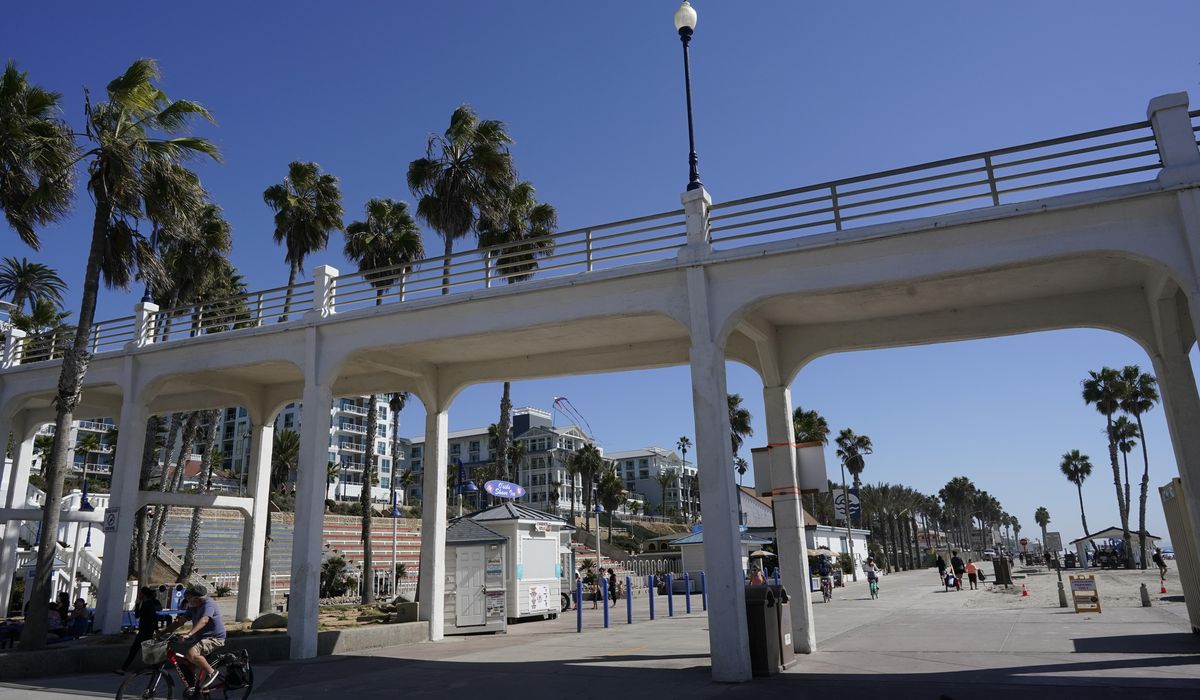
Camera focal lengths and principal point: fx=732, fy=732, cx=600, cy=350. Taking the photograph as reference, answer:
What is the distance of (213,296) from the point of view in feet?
92.3

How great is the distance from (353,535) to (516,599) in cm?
2959

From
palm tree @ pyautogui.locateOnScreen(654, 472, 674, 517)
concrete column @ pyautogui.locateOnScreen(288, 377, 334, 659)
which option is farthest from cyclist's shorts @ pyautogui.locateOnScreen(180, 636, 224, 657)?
palm tree @ pyautogui.locateOnScreen(654, 472, 674, 517)

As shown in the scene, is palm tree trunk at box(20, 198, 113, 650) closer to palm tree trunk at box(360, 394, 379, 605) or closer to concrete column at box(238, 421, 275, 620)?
Answer: concrete column at box(238, 421, 275, 620)

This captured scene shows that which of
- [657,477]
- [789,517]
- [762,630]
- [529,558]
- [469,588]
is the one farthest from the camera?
[657,477]

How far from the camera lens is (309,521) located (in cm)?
1534

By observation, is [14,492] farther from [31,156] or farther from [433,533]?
[433,533]

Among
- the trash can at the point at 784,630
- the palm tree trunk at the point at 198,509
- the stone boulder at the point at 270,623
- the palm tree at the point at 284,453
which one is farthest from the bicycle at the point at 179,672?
the palm tree at the point at 284,453

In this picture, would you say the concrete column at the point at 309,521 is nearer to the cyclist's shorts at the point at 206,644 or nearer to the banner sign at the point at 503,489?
Result: the cyclist's shorts at the point at 206,644

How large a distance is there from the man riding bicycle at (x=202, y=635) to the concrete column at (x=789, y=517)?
30.3 ft

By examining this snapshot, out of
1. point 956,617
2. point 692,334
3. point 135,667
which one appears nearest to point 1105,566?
point 956,617

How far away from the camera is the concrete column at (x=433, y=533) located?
1772 cm

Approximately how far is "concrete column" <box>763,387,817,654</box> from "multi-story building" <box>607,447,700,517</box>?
377 ft

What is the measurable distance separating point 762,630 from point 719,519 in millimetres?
1820

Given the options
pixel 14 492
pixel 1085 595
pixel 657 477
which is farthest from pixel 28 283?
pixel 657 477
